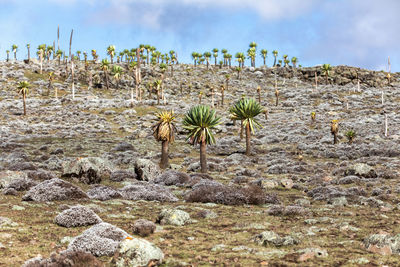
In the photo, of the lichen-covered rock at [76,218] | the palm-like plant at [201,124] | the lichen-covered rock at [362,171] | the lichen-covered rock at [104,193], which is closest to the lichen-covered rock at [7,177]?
the lichen-covered rock at [104,193]

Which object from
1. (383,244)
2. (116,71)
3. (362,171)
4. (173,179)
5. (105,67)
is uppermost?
(105,67)

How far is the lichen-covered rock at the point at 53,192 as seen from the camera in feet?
46.4

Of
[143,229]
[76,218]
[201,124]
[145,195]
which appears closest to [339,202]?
[145,195]

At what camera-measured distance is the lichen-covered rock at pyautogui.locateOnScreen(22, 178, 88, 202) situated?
46.4 feet

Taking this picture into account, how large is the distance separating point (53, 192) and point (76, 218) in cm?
439

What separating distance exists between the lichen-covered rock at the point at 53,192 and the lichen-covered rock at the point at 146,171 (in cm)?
898

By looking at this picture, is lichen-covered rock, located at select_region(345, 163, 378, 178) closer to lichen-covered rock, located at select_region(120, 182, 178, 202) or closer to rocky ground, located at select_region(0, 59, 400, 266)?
rocky ground, located at select_region(0, 59, 400, 266)

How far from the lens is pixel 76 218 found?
1085 centimetres

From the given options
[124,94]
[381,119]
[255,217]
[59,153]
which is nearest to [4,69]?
[124,94]

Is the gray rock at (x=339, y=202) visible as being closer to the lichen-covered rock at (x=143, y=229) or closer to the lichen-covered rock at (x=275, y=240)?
the lichen-covered rock at (x=275, y=240)

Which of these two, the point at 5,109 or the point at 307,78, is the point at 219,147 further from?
the point at 307,78

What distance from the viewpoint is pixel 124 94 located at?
335 ft

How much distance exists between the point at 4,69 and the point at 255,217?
123 meters

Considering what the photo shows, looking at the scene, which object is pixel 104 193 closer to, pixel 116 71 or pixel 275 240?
pixel 275 240
